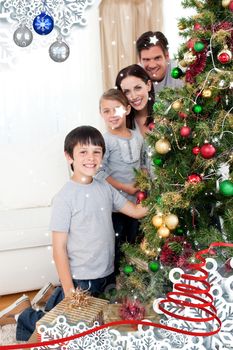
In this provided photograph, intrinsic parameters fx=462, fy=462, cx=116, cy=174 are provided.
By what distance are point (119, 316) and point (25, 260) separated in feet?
3.17

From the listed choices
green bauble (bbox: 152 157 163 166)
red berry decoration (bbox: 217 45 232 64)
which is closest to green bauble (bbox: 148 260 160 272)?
green bauble (bbox: 152 157 163 166)

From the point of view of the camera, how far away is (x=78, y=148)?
1918mm

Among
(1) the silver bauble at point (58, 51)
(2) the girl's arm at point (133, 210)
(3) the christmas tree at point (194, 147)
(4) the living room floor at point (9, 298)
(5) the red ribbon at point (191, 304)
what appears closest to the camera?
(5) the red ribbon at point (191, 304)

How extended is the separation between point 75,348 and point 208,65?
102 centimetres

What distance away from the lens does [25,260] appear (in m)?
2.44

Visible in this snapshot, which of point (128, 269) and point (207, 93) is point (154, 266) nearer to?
point (128, 269)

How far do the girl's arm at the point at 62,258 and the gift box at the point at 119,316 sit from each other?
11.1 inches

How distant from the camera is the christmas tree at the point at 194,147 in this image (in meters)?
1.44

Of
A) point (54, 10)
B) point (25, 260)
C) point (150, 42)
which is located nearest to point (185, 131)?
point (150, 42)

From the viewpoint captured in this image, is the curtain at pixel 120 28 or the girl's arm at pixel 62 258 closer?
the girl's arm at pixel 62 258

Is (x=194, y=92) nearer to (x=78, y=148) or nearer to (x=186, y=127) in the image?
(x=186, y=127)

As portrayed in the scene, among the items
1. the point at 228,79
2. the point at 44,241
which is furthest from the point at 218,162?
the point at 44,241

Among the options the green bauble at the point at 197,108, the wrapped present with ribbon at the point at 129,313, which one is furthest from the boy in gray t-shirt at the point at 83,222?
the green bauble at the point at 197,108

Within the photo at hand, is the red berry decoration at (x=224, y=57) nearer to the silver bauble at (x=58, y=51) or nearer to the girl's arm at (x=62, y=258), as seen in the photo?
the girl's arm at (x=62, y=258)
